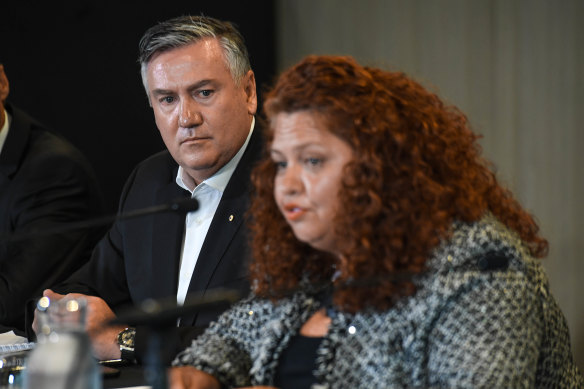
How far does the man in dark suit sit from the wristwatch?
0.88 ft

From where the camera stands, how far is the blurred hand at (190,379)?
1.91 metres

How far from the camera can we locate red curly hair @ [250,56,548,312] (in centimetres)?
176

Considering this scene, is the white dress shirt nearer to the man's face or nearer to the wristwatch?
the man's face

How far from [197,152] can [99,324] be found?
0.63 metres

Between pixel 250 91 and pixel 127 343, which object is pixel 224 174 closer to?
pixel 250 91

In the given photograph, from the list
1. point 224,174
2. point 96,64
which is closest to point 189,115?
point 224,174

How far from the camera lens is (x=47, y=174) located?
3.75 meters

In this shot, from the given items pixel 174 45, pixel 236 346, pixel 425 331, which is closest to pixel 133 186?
pixel 174 45

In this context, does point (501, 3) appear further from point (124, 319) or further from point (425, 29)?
point (124, 319)

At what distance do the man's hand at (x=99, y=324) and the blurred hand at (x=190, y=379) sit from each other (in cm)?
39

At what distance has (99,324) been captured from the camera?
2557 millimetres

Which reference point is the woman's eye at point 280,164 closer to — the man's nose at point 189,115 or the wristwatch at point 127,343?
the wristwatch at point 127,343

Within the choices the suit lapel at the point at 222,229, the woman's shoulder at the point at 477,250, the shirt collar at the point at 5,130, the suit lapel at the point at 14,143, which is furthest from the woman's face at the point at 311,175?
the shirt collar at the point at 5,130

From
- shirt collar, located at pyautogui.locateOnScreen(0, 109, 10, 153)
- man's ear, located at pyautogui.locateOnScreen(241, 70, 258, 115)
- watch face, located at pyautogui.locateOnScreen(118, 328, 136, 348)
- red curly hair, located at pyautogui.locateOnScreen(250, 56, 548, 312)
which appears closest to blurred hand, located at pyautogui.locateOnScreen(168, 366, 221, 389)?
red curly hair, located at pyautogui.locateOnScreen(250, 56, 548, 312)
